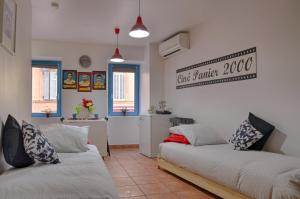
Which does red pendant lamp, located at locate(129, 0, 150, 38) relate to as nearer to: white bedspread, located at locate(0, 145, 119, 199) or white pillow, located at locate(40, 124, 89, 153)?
white pillow, located at locate(40, 124, 89, 153)

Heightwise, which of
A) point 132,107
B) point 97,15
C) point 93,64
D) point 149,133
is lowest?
point 149,133

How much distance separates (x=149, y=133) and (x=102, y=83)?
5.86ft

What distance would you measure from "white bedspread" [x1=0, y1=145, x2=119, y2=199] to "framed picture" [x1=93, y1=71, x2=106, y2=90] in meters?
4.30

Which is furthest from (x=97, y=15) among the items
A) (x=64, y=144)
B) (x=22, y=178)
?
(x=22, y=178)

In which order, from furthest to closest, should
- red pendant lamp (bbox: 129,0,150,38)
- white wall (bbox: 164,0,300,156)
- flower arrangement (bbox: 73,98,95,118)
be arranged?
flower arrangement (bbox: 73,98,95,118), red pendant lamp (bbox: 129,0,150,38), white wall (bbox: 164,0,300,156)

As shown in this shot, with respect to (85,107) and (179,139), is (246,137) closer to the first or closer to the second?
(179,139)

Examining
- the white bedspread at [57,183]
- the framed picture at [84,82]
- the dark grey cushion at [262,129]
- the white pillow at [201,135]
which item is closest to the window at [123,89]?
the framed picture at [84,82]

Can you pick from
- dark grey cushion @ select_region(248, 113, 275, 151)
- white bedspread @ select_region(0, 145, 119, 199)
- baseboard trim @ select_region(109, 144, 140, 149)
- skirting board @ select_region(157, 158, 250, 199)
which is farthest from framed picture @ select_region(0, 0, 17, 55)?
baseboard trim @ select_region(109, 144, 140, 149)

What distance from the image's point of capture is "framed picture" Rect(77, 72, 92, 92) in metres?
6.14

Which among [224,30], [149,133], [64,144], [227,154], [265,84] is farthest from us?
[149,133]

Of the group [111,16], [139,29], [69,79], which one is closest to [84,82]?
[69,79]

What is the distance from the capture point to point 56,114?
6027 millimetres

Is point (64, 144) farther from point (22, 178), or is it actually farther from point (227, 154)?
point (227, 154)

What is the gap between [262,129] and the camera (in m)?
3.16
